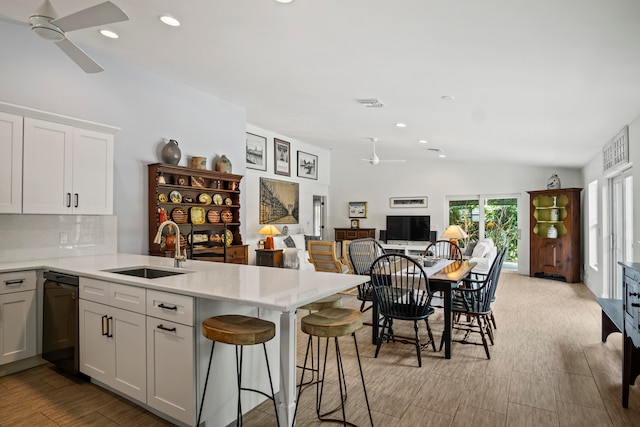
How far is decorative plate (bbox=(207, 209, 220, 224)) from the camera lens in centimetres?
556

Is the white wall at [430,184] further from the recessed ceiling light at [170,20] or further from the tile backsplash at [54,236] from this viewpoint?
the recessed ceiling light at [170,20]

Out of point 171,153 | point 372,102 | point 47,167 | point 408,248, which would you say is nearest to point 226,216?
point 171,153

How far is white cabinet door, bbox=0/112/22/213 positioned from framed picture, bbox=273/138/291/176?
216 inches

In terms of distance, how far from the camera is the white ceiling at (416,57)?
2.41 meters

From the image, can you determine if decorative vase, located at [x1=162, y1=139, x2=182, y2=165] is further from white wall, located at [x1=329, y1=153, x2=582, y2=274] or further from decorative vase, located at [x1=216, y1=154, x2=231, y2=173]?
white wall, located at [x1=329, y1=153, x2=582, y2=274]

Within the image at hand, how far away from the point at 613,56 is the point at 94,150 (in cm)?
447

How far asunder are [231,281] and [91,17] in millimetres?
1792

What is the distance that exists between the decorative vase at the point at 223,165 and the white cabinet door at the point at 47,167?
7.28 feet

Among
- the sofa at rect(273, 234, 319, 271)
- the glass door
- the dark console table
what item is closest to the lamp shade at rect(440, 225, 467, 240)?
the glass door

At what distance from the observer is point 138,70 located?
15.4 feet

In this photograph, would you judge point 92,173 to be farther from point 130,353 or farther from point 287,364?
point 287,364

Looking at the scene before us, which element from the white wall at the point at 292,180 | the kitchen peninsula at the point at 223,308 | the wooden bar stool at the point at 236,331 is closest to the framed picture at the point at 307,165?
the white wall at the point at 292,180

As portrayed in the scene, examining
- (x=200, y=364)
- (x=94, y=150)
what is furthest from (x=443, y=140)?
(x=200, y=364)

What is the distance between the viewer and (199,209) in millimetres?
5355
